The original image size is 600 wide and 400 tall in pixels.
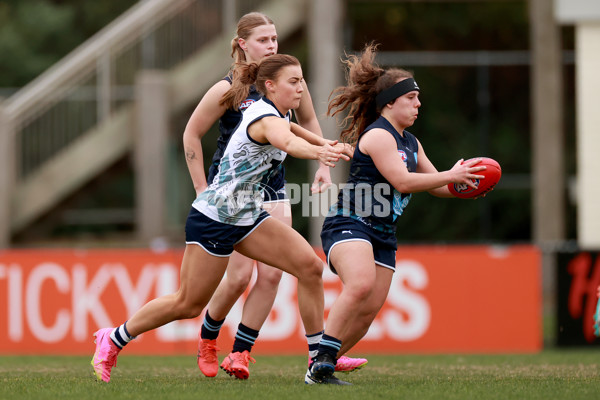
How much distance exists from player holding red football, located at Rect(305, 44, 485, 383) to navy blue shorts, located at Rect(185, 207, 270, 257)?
1.87 ft

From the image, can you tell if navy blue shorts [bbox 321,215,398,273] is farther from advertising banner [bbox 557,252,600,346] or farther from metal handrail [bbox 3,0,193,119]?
metal handrail [bbox 3,0,193,119]

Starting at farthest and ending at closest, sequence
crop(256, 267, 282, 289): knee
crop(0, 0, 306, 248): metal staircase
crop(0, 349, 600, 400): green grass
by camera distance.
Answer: crop(0, 0, 306, 248): metal staircase → crop(256, 267, 282, 289): knee → crop(0, 349, 600, 400): green grass

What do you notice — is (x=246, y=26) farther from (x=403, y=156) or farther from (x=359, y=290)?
(x=359, y=290)

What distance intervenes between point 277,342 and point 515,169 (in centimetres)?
1093

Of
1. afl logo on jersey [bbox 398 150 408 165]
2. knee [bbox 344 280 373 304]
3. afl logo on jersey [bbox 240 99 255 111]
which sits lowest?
knee [bbox 344 280 373 304]

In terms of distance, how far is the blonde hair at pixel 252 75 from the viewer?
6.04m

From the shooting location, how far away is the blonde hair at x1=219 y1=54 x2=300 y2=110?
6.04 metres

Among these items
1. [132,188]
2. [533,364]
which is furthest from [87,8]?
[533,364]

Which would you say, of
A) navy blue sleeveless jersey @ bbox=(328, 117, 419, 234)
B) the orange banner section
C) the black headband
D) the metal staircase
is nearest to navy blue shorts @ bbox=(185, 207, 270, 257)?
navy blue sleeveless jersey @ bbox=(328, 117, 419, 234)

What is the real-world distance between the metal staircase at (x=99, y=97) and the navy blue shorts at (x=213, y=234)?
26.8 feet

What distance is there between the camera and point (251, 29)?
21.4 ft

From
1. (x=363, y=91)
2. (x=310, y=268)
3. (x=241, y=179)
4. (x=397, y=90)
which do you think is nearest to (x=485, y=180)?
(x=397, y=90)

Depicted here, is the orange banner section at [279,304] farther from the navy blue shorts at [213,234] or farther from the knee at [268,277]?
the navy blue shorts at [213,234]

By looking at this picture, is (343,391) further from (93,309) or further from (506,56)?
(506,56)
